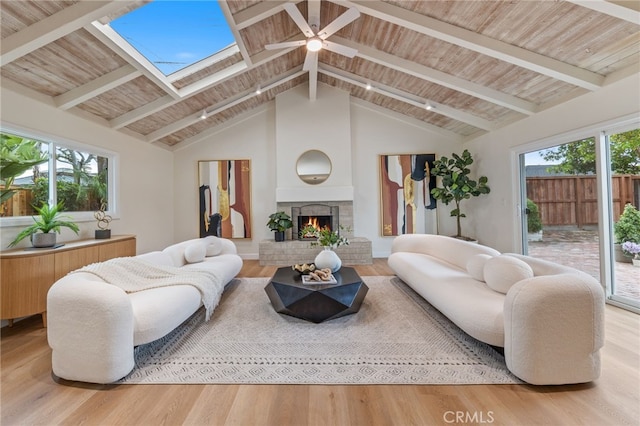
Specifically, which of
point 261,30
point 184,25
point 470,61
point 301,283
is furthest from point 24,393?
point 470,61

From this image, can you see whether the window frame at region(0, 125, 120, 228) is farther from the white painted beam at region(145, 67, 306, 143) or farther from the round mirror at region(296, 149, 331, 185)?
the round mirror at region(296, 149, 331, 185)

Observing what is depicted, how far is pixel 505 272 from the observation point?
2.08m

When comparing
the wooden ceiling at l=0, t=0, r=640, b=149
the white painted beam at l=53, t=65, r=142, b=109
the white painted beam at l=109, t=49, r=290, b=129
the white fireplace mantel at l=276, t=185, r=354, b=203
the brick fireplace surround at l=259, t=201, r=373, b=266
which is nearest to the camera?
the wooden ceiling at l=0, t=0, r=640, b=149

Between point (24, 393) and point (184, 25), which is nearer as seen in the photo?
point (24, 393)

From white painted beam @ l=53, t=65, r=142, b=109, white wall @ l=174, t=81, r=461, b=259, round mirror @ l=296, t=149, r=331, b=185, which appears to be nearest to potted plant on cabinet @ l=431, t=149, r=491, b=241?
white wall @ l=174, t=81, r=461, b=259

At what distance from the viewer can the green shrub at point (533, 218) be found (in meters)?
4.06

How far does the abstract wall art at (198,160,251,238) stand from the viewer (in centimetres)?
584

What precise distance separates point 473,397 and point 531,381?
1.33ft

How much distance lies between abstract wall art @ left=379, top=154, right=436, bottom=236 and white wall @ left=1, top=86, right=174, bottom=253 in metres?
4.70

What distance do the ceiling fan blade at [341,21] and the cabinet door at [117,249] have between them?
363 cm

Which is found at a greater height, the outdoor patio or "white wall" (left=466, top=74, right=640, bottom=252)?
"white wall" (left=466, top=74, right=640, bottom=252)

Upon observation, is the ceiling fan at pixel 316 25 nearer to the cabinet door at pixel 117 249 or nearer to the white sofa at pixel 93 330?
the white sofa at pixel 93 330

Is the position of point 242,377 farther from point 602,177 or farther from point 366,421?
point 602,177

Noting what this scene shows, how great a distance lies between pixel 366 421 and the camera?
140 cm
